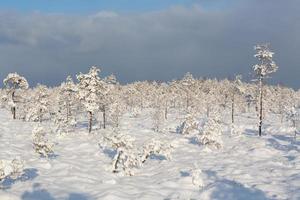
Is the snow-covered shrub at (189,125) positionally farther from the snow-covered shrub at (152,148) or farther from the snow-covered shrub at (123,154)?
the snow-covered shrub at (123,154)

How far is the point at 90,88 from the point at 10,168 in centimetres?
4341

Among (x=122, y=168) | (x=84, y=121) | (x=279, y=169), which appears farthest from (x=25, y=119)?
(x=279, y=169)

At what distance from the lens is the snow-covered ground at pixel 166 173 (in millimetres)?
30703

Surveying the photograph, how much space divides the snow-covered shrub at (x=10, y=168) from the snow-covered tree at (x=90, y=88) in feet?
134

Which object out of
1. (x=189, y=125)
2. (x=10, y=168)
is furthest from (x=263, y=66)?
(x=10, y=168)

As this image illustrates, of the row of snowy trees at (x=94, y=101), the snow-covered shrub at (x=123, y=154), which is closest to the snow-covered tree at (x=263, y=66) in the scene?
the row of snowy trees at (x=94, y=101)

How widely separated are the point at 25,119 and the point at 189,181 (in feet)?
210

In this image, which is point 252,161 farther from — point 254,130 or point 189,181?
point 254,130

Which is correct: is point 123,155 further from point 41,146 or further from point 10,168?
point 10,168

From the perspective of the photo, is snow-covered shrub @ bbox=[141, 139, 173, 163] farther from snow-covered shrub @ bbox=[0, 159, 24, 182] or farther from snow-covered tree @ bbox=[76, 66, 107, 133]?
snow-covered tree @ bbox=[76, 66, 107, 133]

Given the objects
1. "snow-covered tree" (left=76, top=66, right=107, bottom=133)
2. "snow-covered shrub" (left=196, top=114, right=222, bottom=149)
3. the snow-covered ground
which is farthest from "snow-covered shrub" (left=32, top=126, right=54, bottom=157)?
"snow-covered tree" (left=76, top=66, right=107, bottom=133)

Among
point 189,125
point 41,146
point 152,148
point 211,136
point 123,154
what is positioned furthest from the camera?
point 189,125

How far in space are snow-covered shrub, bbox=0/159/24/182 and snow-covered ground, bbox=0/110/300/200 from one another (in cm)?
82

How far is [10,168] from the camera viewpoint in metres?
30.0
